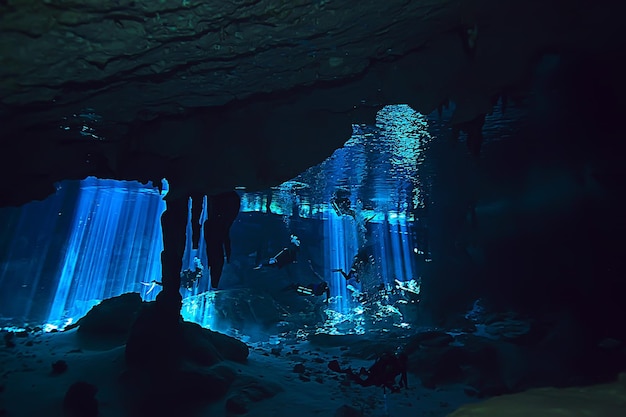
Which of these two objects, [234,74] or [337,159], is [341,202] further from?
[234,74]

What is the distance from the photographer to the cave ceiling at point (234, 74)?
3.96m

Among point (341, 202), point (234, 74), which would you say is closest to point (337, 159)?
point (341, 202)

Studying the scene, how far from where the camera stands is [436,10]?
4855 millimetres

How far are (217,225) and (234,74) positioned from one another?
5.10 m

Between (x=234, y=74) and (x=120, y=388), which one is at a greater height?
(x=234, y=74)

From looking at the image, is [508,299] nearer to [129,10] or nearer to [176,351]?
[176,351]

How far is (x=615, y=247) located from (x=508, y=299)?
18.1 feet

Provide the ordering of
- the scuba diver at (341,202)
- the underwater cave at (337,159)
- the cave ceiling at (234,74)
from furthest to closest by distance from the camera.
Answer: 1. the scuba diver at (341,202)
2. the underwater cave at (337,159)
3. the cave ceiling at (234,74)

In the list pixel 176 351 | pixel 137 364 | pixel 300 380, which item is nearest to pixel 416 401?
pixel 300 380

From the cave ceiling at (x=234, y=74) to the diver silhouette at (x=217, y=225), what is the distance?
→ 1350 millimetres

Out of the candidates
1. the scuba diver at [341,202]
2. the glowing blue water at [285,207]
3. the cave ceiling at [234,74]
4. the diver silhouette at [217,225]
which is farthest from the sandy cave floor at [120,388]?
the scuba diver at [341,202]

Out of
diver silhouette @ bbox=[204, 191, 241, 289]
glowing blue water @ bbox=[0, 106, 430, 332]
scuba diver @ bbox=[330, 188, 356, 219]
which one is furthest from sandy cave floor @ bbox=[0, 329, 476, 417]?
scuba diver @ bbox=[330, 188, 356, 219]

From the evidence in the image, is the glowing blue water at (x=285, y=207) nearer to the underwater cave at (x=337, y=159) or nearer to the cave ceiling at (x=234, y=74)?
the underwater cave at (x=337, y=159)

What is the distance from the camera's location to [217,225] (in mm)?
9828
